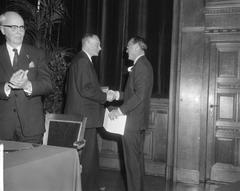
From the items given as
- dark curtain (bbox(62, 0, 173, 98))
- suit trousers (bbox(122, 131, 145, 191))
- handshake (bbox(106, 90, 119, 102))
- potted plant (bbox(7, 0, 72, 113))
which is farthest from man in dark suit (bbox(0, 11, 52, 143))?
dark curtain (bbox(62, 0, 173, 98))

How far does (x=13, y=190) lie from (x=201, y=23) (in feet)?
11.4

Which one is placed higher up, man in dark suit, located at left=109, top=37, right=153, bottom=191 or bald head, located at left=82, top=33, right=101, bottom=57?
bald head, located at left=82, top=33, right=101, bottom=57

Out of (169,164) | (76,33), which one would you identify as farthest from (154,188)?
(76,33)

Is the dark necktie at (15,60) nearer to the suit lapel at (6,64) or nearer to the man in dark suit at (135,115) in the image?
the suit lapel at (6,64)

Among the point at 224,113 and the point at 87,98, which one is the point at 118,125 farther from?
the point at 224,113

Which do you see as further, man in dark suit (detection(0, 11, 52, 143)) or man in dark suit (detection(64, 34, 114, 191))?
man in dark suit (detection(64, 34, 114, 191))

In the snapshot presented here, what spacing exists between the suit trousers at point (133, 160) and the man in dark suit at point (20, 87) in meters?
1.13

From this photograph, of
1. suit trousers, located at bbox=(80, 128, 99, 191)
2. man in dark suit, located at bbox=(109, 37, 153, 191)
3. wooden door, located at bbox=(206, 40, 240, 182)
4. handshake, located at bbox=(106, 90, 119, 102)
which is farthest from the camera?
wooden door, located at bbox=(206, 40, 240, 182)

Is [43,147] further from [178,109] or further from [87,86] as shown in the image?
[178,109]

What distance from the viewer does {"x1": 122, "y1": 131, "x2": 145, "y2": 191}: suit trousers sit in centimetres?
324

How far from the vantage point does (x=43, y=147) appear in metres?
1.76

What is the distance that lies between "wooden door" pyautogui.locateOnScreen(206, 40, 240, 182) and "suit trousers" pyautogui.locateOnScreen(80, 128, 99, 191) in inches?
62.0

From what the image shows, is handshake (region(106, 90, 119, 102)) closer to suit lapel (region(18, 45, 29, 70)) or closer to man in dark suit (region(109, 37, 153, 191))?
man in dark suit (region(109, 37, 153, 191))

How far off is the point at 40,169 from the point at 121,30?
11.4 feet
